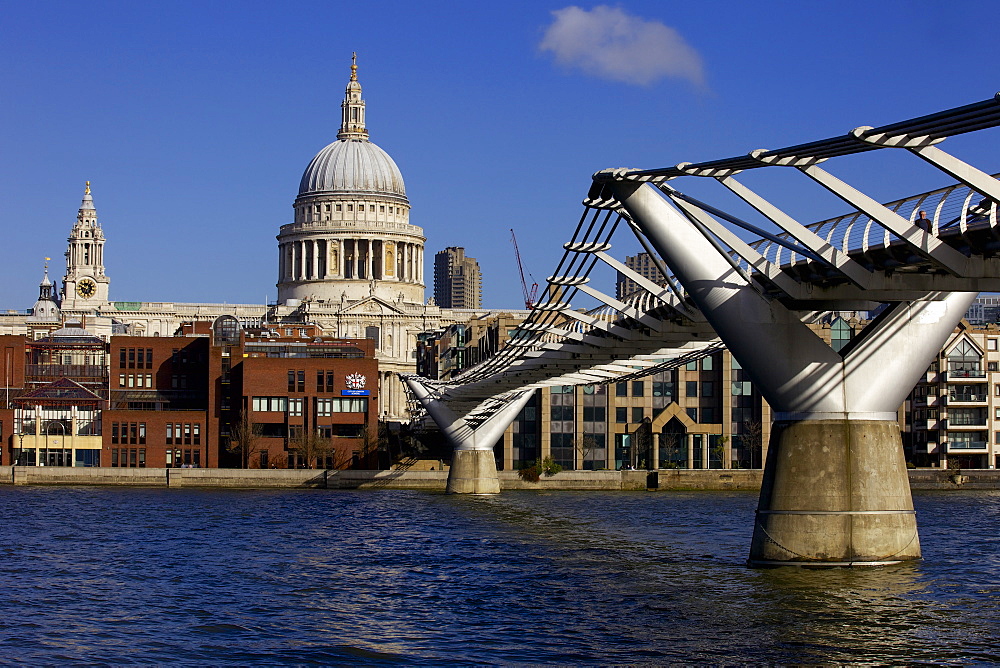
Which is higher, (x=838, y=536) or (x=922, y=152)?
(x=922, y=152)

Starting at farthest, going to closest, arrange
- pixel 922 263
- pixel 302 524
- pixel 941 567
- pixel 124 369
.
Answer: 1. pixel 124 369
2. pixel 302 524
3. pixel 941 567
4. pixel 922 263

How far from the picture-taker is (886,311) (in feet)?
121

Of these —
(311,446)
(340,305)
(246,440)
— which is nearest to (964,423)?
(311,446)

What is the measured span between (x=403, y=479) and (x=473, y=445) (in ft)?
29.6

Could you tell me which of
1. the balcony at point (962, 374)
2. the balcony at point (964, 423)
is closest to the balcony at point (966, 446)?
the balcony at point (964, 423)

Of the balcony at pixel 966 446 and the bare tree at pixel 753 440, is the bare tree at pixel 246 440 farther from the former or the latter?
the balcony at pixel 966 446

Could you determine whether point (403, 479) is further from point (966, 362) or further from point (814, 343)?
point (814, 343)

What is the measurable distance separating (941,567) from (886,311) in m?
7.69

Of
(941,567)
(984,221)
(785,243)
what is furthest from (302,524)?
(984,221)

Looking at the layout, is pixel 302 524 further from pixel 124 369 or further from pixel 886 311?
pixel 124 369

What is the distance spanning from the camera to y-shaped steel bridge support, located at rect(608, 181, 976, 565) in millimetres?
36312

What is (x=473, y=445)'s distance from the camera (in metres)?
87.2

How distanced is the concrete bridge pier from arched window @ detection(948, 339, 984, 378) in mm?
30376

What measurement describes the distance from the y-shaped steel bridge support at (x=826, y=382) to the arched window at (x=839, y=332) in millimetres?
63072
